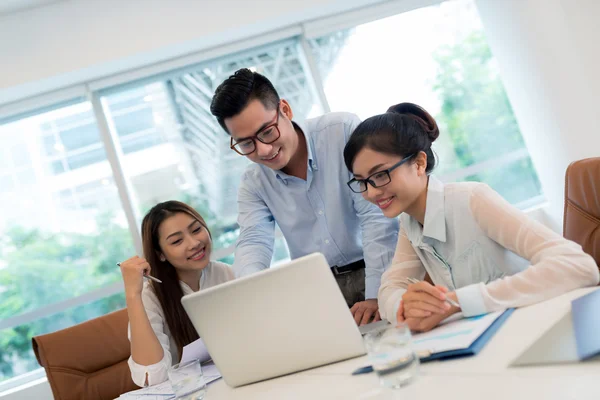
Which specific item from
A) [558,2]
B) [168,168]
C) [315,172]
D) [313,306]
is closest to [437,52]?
[558,2]

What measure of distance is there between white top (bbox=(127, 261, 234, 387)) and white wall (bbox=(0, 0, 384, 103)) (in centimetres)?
220

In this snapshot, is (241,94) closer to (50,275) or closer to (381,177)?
(381,177)

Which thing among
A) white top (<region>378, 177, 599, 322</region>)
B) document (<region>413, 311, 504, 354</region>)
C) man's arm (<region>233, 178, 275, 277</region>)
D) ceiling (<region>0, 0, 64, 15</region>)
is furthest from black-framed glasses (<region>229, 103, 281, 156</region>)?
ceiling (<region>0, 0, 64, 15</region>)

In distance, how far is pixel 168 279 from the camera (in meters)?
2.30

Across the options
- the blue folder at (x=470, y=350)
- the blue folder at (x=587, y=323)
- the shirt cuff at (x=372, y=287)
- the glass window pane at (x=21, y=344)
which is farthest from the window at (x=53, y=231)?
the blue folder at (x=587, y=323)

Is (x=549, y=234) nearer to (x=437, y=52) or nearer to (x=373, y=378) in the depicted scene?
(x=373, y=378)

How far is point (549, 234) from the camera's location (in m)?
1.39

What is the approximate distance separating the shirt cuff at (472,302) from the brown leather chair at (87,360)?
1.67 metres

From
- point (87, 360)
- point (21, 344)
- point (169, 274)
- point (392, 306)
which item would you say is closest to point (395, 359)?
point (392, 306)

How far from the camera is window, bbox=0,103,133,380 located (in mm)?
4383

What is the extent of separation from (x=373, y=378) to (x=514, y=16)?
12.3 feet

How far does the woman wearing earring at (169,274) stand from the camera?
2.04 metres

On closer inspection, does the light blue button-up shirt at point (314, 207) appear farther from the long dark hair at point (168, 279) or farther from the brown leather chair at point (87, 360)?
the brown leather chair at point (87, 360)

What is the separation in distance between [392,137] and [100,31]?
3.00 meters
